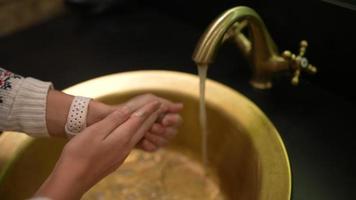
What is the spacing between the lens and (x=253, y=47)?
25.5 inches

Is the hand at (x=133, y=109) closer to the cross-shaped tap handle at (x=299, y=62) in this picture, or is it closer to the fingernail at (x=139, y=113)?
the fingernail at (x=139, y=113)

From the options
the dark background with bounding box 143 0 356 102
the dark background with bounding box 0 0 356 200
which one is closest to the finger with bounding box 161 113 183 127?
the dark background with bounding box 0 0 356 200

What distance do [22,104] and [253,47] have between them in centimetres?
40

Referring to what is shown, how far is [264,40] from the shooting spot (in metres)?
0.63

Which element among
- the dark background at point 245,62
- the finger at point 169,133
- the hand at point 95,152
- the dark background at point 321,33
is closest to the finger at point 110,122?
the hand at point 95,152

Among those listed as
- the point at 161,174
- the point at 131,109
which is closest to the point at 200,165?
the point at 161,174

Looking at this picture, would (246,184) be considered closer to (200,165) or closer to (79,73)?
(200,165)

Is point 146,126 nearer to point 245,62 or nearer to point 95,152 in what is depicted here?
point 95,152

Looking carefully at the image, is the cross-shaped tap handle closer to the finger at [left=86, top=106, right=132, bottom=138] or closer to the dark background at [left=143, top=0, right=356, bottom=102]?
the dark background at [left=143, top=0, right=356, bottom=102]

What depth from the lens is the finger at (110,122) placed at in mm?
560

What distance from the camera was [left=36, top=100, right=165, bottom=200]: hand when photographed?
485mm

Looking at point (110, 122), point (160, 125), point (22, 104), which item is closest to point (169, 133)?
point (160, 125)

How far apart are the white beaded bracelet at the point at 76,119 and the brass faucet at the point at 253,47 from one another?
0.23 metres

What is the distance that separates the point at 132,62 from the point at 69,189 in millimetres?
412
